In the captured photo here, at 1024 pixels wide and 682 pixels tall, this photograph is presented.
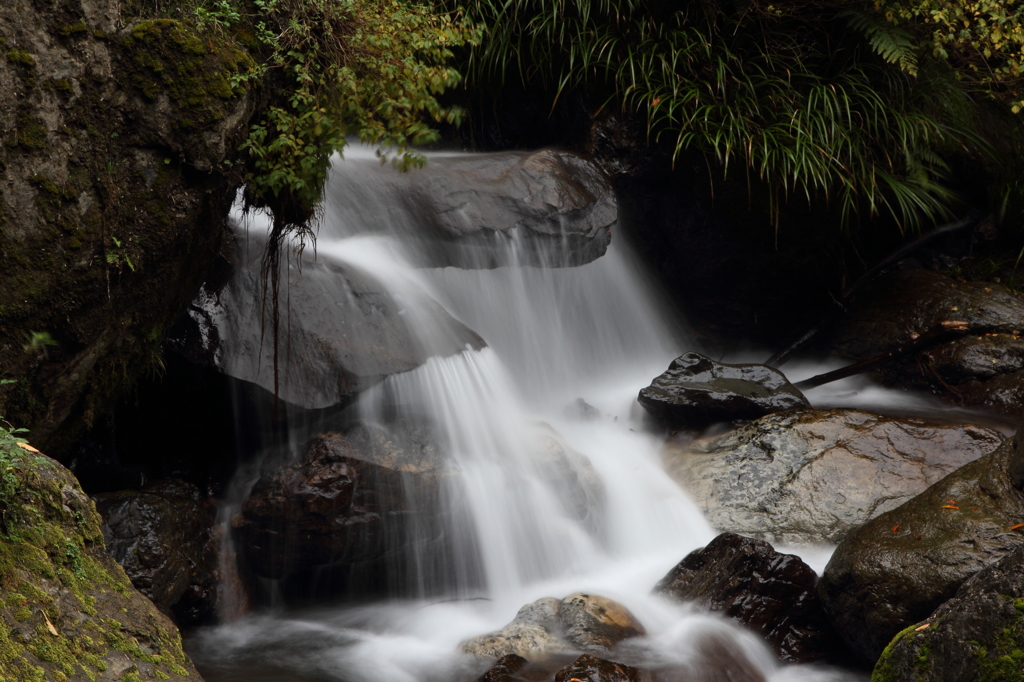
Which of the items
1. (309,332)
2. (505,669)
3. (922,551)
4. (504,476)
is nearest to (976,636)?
(922,551)


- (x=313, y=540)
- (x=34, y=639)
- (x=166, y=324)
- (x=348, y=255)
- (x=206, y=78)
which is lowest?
(x=313, y=540)

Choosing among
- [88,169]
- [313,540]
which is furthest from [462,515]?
[88,169]

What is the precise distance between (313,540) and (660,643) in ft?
6.46

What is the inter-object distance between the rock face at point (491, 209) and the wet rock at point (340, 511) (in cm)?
184

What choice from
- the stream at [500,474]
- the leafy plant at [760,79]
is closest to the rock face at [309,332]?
the stream at [500,474]

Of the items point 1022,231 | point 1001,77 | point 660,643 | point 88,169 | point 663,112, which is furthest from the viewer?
point 1022,231

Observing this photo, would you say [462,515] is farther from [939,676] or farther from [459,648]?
[939,676]

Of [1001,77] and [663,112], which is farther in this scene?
[1001,77]

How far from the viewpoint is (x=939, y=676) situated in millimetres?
2369

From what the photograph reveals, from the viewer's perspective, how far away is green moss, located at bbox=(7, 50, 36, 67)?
2.77 meters

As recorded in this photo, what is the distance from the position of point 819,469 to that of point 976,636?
9.08 ft

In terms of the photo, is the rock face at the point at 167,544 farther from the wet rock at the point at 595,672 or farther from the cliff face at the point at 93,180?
the wet rock at the point at 595,672

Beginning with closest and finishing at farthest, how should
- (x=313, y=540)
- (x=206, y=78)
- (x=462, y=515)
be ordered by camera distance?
1. (x=206, y=78)
2. (x=313, y=540)
3. (x=462, y=515)

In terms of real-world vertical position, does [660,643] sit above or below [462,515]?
below
